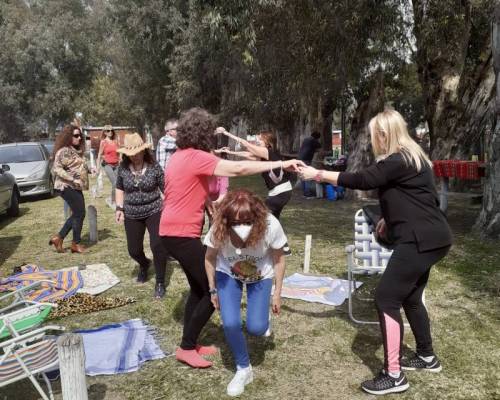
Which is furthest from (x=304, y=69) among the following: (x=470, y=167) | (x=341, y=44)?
(x=470, y=167)

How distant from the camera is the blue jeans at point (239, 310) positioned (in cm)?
345

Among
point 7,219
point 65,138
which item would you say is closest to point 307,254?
point 65,138

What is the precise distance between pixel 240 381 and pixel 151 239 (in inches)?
97.4

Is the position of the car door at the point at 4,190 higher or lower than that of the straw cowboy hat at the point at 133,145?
lower

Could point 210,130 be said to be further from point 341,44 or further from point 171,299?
point 341,44

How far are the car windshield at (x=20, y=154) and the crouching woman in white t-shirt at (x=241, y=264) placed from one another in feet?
42.7

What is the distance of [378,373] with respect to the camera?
145 inches

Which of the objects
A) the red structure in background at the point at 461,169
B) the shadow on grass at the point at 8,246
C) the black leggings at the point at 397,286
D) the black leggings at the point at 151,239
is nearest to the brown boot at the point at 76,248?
the shadow on grass at the point at 8,246

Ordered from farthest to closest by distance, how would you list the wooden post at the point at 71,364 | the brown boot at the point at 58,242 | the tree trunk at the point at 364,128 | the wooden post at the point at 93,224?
the tree trunk at the point at 364,128, the wooden post at the point at 93,224, the brown boot at the point at 58,242, the wooden post at the point at 71,364

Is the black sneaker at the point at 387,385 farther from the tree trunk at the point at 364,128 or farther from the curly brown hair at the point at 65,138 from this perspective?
the tree trunk at the point at 364,128

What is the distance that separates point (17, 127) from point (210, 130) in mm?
39018

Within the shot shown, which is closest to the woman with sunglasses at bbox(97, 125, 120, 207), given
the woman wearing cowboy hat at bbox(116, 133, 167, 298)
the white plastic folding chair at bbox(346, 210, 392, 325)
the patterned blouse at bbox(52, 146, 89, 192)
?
the patterned blouse at bbox(52, 146, 89, 192)

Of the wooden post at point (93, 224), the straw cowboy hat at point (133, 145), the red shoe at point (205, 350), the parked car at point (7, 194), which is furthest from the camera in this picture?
the parked car at point (7, 194)

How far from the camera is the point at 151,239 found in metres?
5.61
